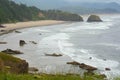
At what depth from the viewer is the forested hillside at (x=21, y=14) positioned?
376ft

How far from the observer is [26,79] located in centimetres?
828

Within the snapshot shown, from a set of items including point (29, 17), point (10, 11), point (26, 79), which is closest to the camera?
point (26, 79)

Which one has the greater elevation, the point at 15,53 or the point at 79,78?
the point at 79,78

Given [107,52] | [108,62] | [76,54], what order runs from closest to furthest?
[108,62], [76,54], [107,52]

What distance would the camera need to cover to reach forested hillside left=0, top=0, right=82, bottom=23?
114562 mm

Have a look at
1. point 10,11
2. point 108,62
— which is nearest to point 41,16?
point 10,11

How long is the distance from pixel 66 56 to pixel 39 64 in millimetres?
7743

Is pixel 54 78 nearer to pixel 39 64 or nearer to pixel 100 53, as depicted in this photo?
pixel 39 64

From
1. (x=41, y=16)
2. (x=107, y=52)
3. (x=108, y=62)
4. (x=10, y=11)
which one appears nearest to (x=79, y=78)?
(x=108, y=62)

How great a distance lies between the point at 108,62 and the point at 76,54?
7.43 metres

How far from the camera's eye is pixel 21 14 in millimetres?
130500

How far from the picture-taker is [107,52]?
52219mm

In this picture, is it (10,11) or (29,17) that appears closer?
(10,11)

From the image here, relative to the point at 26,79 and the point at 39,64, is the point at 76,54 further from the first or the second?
the point at 26,79
